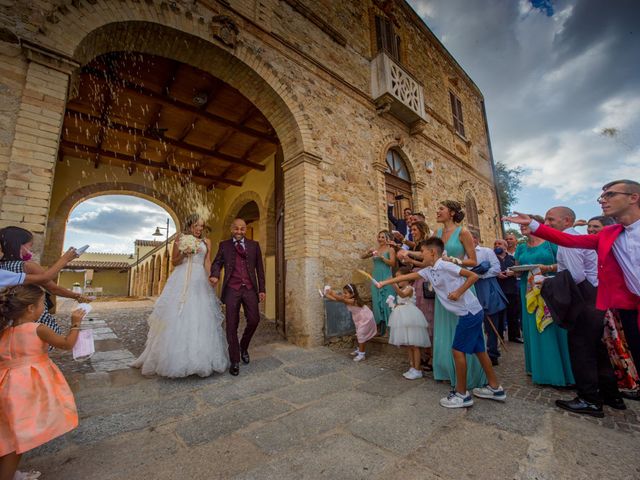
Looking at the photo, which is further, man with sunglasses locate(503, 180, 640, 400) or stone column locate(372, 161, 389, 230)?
stone column locate(372, 161, 389, 230)

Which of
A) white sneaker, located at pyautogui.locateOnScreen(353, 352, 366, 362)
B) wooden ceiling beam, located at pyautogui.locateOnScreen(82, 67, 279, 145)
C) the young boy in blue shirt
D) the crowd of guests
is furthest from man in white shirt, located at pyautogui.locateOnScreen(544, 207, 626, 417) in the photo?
wooden ceiling beam, located at pyautogui.locateOnScreen(82, 67, 279, 145)

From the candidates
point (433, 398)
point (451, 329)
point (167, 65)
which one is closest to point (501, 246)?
point (451, 329)

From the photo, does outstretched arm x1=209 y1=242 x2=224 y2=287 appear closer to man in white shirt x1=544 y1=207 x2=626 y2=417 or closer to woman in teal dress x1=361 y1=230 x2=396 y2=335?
woman in teal dress x1=361 y1=230 x2=396 y2=335

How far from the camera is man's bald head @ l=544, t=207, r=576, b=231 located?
2.85 meters

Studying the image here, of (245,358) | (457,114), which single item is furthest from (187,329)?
(457,114)

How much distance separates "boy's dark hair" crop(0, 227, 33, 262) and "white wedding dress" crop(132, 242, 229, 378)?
154 centimetres

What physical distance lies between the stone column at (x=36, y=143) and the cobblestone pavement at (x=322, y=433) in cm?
183

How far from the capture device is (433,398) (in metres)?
2.63

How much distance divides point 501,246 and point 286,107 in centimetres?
488

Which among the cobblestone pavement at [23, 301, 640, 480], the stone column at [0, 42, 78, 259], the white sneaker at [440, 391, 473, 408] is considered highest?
the stone column at [0, 42, 78, 259]

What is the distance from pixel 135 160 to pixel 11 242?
27.5 feet

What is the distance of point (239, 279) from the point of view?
3.76 m

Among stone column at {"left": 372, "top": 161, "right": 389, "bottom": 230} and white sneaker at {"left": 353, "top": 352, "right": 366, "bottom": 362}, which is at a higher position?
stone column at {"left": 372, "top": 161, "right": 389, "bottom": 230}

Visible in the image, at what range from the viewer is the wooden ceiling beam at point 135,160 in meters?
8.21
